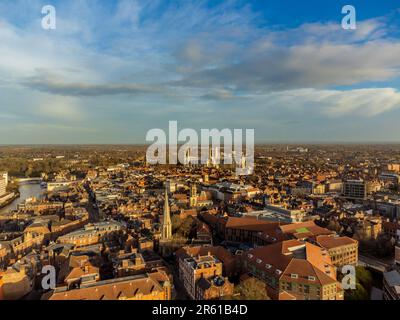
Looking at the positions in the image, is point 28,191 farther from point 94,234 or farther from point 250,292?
point 250,292

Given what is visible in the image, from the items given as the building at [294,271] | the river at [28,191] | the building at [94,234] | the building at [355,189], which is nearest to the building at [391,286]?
the building at [294,271]

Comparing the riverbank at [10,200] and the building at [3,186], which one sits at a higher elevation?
the building at [3,186]

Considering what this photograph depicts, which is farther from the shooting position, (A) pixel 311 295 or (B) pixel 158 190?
(B) pixel 158 190

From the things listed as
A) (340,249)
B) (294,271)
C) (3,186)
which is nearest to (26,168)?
(3,186)

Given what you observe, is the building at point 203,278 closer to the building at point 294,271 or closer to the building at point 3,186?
the building at point 294,271

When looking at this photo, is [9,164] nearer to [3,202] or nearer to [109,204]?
[3,202]

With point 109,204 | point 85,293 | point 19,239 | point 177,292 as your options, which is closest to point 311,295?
point 177,292
